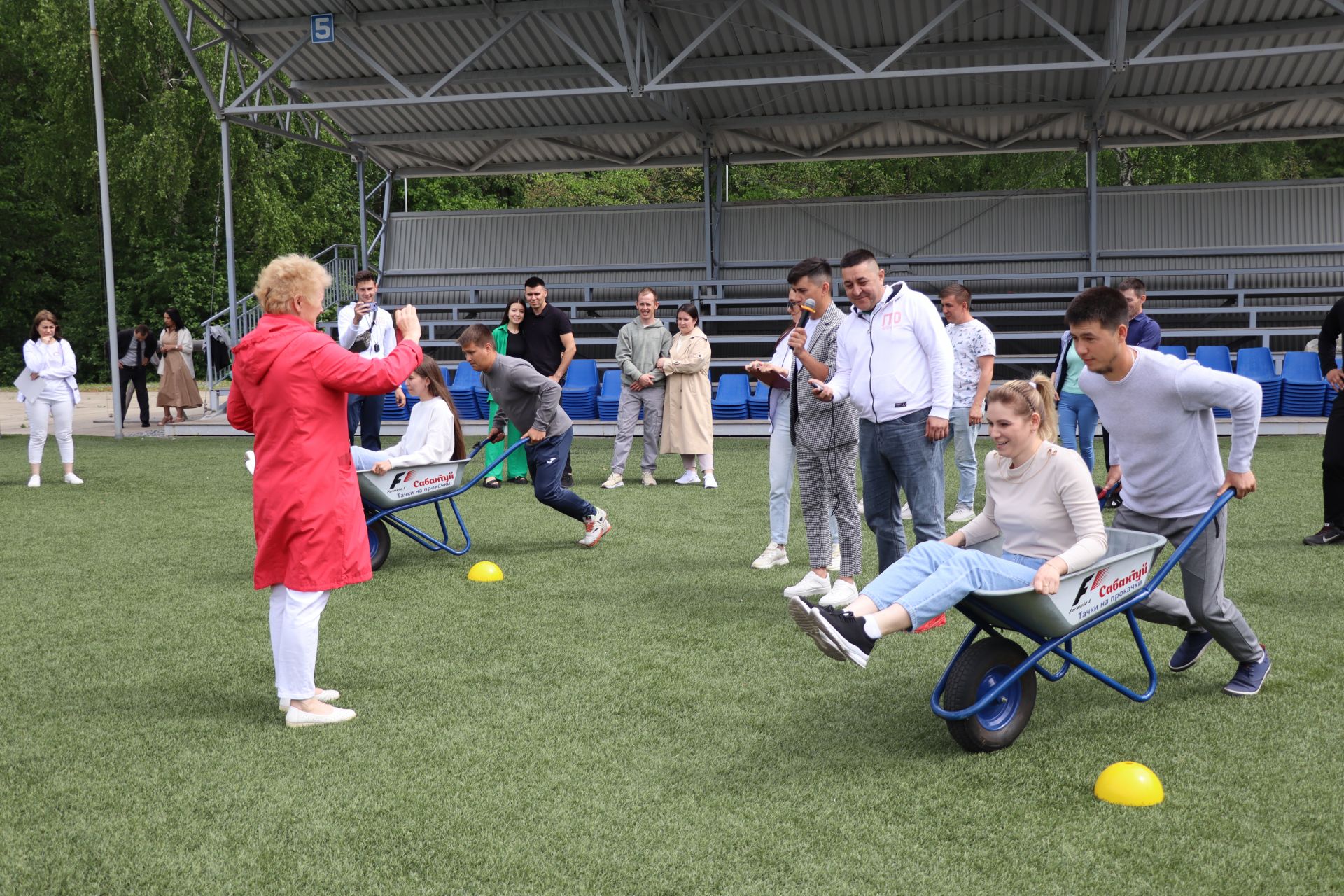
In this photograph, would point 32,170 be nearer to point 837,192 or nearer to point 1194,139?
point 837,192

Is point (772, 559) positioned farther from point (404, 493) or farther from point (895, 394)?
point (404, 493)

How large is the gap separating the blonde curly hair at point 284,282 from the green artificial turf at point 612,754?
4.89 feet

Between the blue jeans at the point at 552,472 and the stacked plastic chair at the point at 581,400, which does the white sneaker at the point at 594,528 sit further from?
the stacked plastic chair at the point at 581,400

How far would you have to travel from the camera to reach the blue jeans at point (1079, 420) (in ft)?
27.8

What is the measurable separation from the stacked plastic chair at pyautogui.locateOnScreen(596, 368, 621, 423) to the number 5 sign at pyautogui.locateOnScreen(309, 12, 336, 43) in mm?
5543

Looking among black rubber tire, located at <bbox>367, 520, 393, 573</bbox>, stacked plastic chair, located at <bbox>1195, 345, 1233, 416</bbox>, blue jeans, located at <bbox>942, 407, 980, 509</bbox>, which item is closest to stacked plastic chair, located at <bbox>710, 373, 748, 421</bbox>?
stacked plastic chair, located at <bbox>1195, 345, 1233, 416</bbox>

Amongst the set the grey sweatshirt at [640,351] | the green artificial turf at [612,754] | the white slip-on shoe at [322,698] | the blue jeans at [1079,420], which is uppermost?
the grey sweatshirt at [640,351]

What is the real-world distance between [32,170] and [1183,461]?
1273 inches

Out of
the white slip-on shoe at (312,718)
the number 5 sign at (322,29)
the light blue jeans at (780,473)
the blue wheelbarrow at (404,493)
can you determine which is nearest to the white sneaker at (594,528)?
the blue wheelbarrow at (404,493)

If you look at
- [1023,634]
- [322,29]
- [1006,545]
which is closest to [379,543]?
[1006,545]

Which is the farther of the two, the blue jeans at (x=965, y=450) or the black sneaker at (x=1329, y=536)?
the blue jeans at (x=965, y=450)

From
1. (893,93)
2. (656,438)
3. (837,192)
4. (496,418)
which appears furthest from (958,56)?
(837,192)

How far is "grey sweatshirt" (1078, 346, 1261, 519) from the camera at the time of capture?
3.97 metres

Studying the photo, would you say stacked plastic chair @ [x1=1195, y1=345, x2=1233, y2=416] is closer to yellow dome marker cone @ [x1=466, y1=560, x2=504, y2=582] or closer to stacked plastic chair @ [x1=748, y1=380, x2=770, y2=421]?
stacked plastic chair @ [x1=748, y1=380, x2=770, y2=421]
